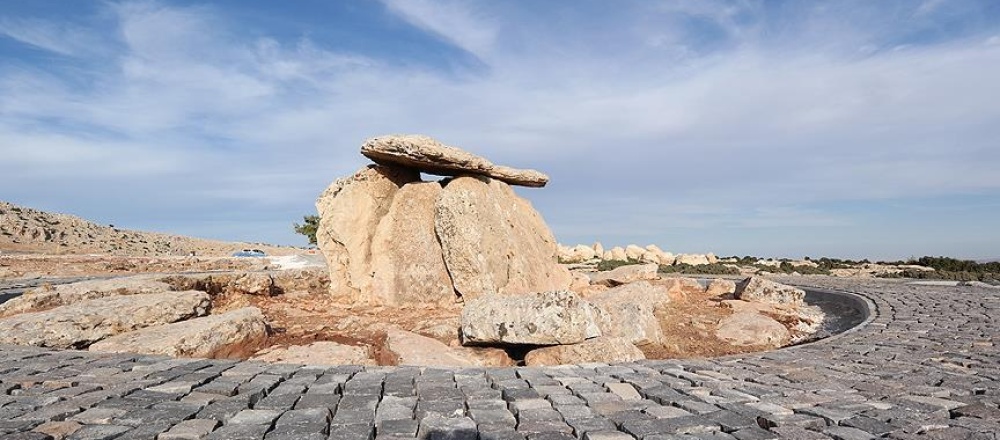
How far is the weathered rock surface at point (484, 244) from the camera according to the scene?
11.8 meters

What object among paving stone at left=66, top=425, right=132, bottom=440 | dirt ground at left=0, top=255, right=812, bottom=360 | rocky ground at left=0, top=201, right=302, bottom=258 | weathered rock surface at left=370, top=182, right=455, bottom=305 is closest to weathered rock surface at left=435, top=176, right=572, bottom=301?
weathered rock surface at left=370, top=182, right=455, bottom=305

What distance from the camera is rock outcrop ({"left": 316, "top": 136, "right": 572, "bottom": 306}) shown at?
11.8 metres

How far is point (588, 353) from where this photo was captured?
24.7 feet

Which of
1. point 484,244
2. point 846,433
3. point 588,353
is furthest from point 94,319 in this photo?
point 846,433

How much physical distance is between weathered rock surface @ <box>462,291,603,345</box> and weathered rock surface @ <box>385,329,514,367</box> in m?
0.20

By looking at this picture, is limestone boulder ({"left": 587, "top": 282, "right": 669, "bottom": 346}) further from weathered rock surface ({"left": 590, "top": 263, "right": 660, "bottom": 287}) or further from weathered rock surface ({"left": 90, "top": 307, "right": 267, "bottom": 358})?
weathered rock surface ({"left": 590, "top": 263, "right": 660, "bottom": 287})

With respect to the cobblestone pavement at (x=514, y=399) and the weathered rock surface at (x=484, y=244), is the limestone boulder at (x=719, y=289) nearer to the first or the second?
the weathered rock surface at (x=484, y=244)

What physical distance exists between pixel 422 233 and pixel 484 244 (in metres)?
1.44

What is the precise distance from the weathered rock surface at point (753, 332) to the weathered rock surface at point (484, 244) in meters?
3.97

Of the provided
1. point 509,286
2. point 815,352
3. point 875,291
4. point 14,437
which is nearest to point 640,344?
point 815,352

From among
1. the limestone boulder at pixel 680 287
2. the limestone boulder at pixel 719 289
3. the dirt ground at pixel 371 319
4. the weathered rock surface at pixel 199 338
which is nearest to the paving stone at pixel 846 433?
the dirt ground at pixel 371 319

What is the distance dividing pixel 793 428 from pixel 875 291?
1211cm

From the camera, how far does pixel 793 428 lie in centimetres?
403

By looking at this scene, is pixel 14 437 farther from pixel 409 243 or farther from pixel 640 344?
pixel 409 243
